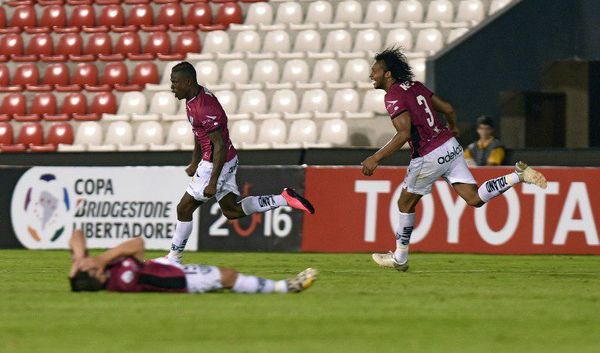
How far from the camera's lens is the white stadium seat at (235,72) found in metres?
24.5

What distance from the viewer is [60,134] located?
2452 cm

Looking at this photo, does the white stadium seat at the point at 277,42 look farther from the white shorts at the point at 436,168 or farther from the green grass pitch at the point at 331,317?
the green grass pitch at the point at 331,317

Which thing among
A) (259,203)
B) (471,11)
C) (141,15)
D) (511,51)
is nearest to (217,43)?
(141,15)

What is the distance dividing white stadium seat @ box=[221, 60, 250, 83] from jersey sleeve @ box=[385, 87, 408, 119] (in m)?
11.4

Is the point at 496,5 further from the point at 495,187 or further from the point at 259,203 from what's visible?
the point at 495,187

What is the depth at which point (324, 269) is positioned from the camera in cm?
1453

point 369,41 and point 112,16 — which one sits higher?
point 112,16

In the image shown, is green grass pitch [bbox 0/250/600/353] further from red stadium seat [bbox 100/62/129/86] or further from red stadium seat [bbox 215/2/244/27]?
red stadium seat [bbox 215/2/244/27]

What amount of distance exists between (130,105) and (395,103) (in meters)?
12.5

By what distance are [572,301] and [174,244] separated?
17.3 ft

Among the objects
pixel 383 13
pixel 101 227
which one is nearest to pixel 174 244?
pixel 101 227

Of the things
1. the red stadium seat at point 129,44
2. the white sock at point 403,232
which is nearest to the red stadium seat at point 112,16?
the red stadium seat at point 129,44

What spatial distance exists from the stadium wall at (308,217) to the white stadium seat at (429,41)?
4.89m

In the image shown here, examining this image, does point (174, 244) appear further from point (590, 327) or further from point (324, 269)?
point (590, 327)
